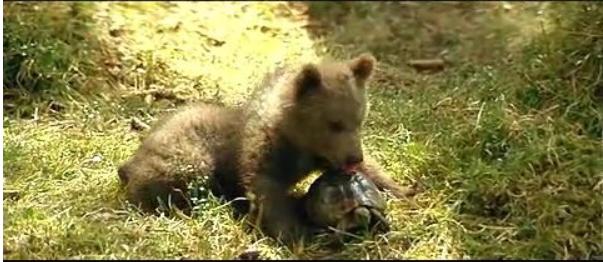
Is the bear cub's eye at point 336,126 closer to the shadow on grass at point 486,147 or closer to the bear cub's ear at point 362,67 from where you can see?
the bear cub's ear at point 362,67

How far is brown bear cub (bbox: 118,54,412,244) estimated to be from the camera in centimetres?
484

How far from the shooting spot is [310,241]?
4684 millimetres

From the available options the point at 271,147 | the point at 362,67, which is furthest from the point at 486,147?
the point at 271,147

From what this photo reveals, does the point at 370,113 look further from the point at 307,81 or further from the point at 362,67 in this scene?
the point at 307,81

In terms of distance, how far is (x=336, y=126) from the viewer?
486 cm

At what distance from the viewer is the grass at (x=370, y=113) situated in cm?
466

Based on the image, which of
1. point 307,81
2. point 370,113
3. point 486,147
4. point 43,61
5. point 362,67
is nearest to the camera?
point 307,81

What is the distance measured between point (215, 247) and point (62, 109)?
2.36 metres

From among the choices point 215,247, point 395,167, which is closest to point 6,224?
point 215,247

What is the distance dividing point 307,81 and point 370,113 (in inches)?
57.6

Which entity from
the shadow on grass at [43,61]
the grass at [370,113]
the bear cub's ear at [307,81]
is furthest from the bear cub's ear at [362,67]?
the shadow on grass at [43,61]

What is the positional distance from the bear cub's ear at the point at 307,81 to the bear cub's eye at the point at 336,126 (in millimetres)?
169

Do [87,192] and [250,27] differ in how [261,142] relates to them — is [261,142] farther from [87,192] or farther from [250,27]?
[250,27]

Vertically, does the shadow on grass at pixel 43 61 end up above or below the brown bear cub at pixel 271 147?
below
